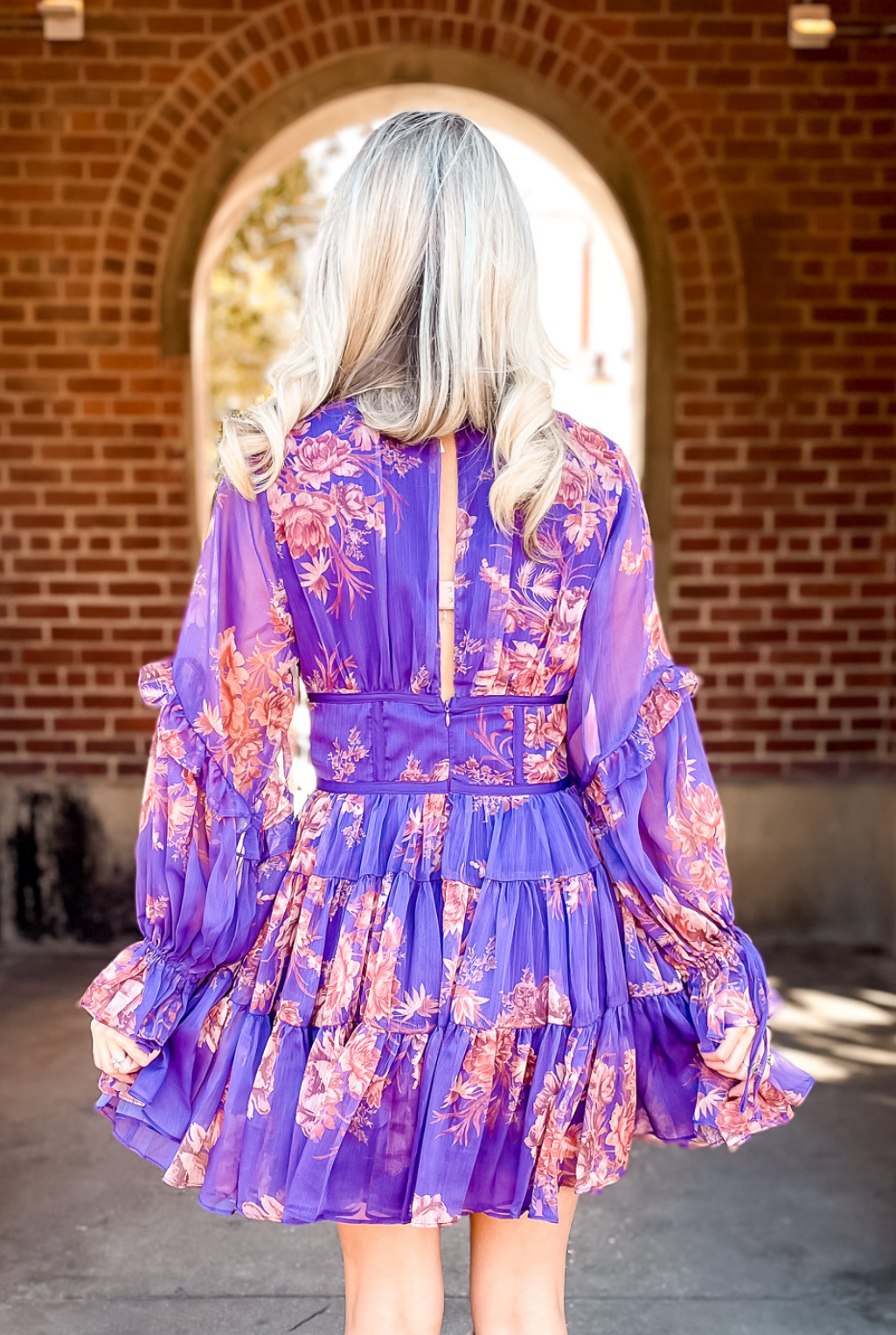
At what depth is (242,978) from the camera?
1.75 meters

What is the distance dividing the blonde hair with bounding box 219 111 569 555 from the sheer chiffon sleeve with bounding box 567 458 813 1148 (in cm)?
20

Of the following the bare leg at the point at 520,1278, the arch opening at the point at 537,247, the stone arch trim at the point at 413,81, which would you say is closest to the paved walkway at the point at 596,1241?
the bare leg at the point at 520,1278

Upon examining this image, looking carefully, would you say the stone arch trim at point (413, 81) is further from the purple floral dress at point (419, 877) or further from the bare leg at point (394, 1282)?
the bare leg at point (394, 1282)

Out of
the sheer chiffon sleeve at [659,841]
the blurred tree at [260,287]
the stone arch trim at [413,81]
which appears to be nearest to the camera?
the sheer chiffon sleeve at [659,841]

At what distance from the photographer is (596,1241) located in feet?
10.0

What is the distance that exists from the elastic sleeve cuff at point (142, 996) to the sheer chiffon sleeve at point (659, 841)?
59cm

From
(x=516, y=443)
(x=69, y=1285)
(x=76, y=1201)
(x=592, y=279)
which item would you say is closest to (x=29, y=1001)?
(x=76, y=1201)

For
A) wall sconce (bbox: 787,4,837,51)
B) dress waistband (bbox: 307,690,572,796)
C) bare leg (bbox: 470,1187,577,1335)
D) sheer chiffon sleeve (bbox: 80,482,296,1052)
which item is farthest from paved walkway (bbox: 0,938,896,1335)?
wall sconce (bbox: 787,4,837,51)

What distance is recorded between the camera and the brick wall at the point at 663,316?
15.3ft

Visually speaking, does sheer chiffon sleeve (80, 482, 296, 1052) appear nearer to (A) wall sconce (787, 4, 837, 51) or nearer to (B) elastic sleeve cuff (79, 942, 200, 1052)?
(B) elastic sleeve cuff (79, 942, 200, 1052)

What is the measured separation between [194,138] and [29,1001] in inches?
118

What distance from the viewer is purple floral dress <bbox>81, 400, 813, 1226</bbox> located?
1.67m

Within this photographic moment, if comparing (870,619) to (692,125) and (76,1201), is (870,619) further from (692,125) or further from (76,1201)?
(76,1201)

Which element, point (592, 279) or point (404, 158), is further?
point (592, 279)
